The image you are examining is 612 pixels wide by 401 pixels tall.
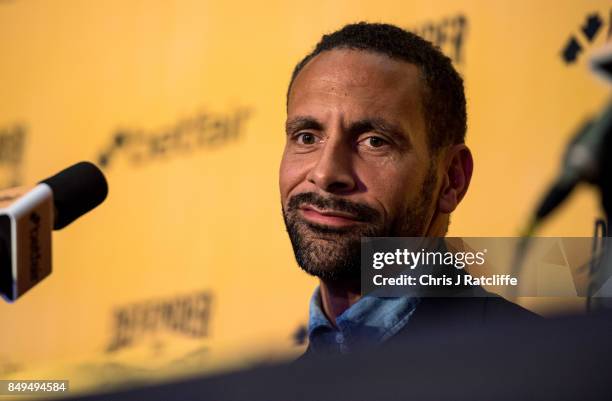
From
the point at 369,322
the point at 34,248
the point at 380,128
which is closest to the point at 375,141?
the point at 380,128

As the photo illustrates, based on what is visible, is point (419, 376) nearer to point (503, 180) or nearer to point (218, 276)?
point (503, 180)

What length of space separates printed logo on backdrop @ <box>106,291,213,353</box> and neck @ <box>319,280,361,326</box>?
74cm

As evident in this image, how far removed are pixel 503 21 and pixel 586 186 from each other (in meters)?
1.34

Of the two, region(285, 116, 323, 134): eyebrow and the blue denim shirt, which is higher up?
region(285, 116, 323, 134): eyebrow

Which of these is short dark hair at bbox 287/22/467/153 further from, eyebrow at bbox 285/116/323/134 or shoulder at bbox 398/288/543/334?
shoulder at bbox 398/288/543/334

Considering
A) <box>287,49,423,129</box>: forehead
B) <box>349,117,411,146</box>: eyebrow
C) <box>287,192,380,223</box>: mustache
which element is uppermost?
<box>287,49,423,129</box>: forehead

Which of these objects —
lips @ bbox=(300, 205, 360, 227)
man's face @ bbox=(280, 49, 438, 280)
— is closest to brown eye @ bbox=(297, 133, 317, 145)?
man's face @ bbox=(280, 49, 438, 280)

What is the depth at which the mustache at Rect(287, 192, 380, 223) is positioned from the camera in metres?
→ 1.35

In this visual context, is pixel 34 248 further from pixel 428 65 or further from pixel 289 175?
pixel 428 65

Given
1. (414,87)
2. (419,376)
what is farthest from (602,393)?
(414,87)

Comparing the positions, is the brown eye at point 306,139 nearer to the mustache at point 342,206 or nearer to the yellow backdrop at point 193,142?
the mustache at point 342,206

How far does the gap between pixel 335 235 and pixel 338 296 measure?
98mm

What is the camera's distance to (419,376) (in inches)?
24.0

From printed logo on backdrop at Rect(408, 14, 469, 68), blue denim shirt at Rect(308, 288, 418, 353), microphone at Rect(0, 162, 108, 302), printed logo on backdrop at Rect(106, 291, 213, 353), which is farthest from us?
printed logo on backdrop at Rect(106, 291, 213, 353)
